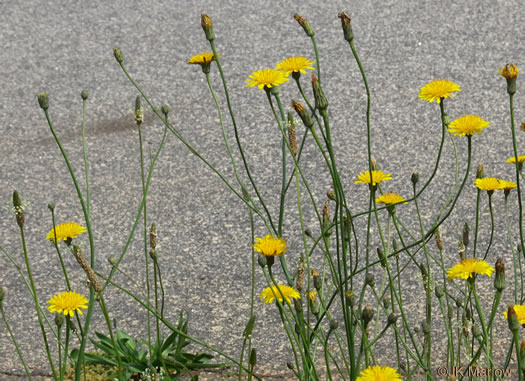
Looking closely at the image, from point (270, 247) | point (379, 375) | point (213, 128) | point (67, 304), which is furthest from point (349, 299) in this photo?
point (213, 128)

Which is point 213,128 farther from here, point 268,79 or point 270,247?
point 270,247

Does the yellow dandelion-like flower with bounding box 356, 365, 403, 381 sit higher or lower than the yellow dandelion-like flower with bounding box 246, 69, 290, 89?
lower

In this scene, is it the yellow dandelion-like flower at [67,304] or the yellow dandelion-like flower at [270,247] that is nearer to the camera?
the yellow dandelion-like flower at [270,247]

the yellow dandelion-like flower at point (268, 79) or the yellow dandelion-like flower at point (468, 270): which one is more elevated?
the yellow dandelion-like flower at point (268, 79)

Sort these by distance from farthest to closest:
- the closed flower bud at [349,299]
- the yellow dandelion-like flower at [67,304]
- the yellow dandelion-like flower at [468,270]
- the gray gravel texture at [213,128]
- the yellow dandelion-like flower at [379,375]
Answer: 1. the gray gravel texture at [213,128]
2. the yellow dandelion-like flower at [67,304]
3. the closed flower bud at [349,299]
4. the yellow dandelion-like flower at [468,270]
5. the yellow dandelion-like flower at [379,375]

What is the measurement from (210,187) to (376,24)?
1.89 meters

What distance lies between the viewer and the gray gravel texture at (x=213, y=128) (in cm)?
338

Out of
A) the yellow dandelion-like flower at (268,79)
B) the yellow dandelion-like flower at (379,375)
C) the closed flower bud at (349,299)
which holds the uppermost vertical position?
the yellow dandelion-like flower at (268,79)

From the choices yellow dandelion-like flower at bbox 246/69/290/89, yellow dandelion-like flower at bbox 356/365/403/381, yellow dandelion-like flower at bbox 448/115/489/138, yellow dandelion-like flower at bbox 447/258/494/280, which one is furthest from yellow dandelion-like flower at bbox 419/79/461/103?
yellow dandelion-like flower at bbox 356/365/403/381

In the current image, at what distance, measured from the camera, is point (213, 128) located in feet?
15.1

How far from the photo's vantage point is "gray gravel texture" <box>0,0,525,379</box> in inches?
133

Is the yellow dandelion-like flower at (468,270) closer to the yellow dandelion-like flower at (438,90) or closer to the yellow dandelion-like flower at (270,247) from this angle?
the yellow dandelion-like flower at (270,247)

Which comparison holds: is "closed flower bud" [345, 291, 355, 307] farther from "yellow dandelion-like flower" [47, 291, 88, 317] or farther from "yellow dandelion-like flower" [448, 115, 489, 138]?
"yellow dandelion-like flower" [47, 291, 88, 317]

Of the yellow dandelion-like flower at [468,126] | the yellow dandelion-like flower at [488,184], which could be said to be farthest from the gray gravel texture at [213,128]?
the yellow dandelion-like flower at [468,126]
